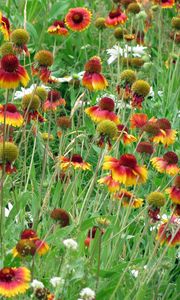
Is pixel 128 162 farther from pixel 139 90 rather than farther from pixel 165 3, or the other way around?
pixel 165 3

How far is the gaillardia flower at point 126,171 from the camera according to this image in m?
1.98

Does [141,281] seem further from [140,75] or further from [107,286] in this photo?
[140,75]

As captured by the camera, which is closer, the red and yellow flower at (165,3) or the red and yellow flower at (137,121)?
the red and yellow flower at (137,121)

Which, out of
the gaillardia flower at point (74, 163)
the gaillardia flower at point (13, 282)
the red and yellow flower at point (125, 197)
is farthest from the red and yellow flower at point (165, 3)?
the gaillardia flower at point (13, 282)

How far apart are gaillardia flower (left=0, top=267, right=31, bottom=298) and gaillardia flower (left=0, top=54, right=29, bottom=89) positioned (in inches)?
17.7

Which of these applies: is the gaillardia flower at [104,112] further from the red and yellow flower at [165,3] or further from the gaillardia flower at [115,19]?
the red and yellow flower at [165,3]

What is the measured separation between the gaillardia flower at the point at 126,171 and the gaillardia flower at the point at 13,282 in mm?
387

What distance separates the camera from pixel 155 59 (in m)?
4.46

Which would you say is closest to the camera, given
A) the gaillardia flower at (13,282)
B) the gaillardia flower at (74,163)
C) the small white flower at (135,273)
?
the gaillardia flower at (13,282)

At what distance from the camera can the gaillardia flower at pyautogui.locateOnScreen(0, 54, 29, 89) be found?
192 centimetres

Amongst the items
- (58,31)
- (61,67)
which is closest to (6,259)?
(58,31)

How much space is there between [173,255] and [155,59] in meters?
2.20

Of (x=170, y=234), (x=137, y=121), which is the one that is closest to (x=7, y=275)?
(x=170, y=234)

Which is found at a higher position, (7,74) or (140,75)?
(7,74)
